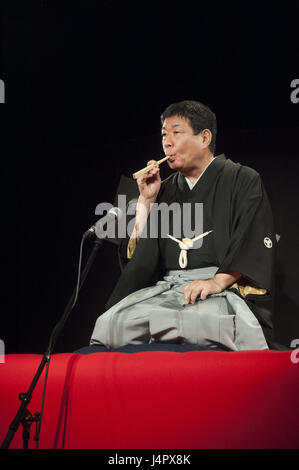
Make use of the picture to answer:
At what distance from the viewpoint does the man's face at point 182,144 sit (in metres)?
2.49

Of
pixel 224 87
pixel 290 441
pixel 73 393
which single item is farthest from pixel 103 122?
pixel 290 441

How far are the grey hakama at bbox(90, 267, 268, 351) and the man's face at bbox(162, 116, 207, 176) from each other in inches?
24.8

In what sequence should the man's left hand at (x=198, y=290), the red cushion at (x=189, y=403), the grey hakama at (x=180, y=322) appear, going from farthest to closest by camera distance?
the man's left hand at (x=198, y=290)
the grey hakama at (x=180, y=322)
the red cushion at (x=189, y=403)

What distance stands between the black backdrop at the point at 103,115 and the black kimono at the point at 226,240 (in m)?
0.43

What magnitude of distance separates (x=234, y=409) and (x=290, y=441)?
161 millimetres

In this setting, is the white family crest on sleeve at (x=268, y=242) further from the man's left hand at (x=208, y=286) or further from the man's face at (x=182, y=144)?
the man's face at (x=182, y=144)

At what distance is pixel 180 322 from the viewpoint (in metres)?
1.96

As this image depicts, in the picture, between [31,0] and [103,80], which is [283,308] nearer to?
[103,80]

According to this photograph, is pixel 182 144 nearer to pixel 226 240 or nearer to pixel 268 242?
pixel 226 240

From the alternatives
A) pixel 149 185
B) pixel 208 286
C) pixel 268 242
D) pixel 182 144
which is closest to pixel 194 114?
pixel 182 144

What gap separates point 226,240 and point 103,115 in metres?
1.08

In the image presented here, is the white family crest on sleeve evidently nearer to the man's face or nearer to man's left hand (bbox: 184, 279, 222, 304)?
man's left hand (bbox: 184, 279, 222, 304)

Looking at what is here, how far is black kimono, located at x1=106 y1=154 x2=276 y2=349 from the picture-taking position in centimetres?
215

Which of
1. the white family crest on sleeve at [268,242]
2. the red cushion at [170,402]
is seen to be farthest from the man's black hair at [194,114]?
the red cushion at [170,402]
